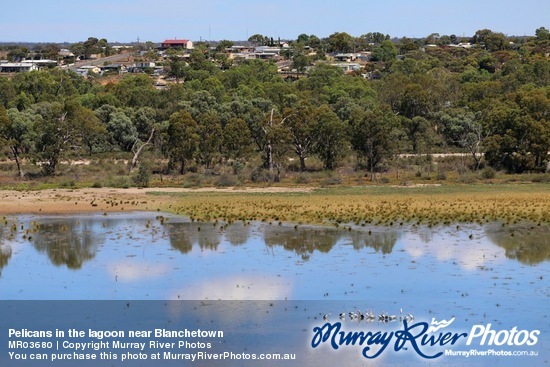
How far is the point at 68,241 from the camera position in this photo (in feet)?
138

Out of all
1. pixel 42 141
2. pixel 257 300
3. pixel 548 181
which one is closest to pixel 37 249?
pixel 257 300

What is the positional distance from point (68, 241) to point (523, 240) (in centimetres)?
1947

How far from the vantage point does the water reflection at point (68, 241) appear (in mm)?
38062

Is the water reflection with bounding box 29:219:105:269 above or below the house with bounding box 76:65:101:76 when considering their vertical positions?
below

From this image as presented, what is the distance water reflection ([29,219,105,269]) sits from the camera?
125 ft

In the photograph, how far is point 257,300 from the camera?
29.5m

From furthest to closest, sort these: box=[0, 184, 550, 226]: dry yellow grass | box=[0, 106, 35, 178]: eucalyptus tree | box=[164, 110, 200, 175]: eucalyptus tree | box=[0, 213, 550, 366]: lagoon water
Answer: box=[0, 106, 35, 178]: eucalyptus tree < box=[164, 110, 200, 175]: eucalyptus tree < box=[0, 184, 550, 226]: dry yellow grass < box=[0, 213, 550, 366]: lagoon water

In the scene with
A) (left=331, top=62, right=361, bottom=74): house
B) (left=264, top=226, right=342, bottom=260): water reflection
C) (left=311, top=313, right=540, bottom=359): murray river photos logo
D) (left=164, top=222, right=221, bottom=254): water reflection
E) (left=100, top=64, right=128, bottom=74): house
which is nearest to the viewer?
(left=311, top=313, right=540, bottom=359): murray river photos logo

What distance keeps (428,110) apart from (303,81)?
2570 cm

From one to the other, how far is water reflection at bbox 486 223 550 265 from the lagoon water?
46mm

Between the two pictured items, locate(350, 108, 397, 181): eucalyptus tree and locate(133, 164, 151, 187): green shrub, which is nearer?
locate(133, 164, 151, 187): green shrub

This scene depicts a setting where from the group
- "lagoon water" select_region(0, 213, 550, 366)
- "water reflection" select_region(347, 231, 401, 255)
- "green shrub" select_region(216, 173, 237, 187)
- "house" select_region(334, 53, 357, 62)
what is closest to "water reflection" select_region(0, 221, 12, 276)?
"lagoon water" select_region(0, 213, 550, 366)

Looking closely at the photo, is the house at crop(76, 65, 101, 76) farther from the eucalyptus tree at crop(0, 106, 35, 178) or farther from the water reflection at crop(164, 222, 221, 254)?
the water reflection at crop(164, 222, 221, 254)

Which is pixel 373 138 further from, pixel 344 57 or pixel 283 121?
pixel 344 57
